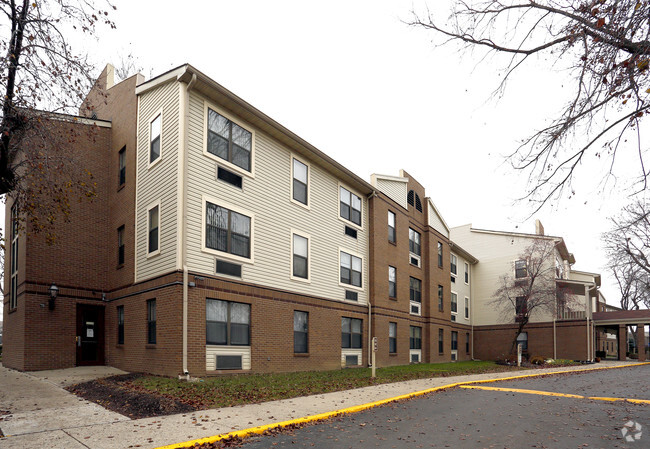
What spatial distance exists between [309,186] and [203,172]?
20.4 feet

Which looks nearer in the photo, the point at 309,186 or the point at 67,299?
the point at 67,299

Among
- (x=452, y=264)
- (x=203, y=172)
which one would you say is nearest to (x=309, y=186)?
(x=203, y=172)

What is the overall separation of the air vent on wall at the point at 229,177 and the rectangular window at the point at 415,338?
16.9 meters

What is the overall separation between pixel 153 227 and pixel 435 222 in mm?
21880

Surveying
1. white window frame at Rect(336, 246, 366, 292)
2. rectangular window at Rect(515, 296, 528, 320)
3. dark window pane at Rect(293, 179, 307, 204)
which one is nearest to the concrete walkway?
dark window pane at Rect(293, 179, 307, 204)

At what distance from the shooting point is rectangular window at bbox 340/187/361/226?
23422 millimetres

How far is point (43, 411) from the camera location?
32.6 feet

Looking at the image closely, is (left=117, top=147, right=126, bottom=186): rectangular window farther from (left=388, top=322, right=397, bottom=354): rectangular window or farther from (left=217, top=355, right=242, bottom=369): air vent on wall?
(left=388, top=322, right=397, bottom=354): rectangular window

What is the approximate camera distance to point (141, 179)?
17.0 meters

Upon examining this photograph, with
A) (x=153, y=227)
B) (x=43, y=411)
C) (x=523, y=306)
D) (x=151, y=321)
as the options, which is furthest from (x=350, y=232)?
(x=523, y=306)

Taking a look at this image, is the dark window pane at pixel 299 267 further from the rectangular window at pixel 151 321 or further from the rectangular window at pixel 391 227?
the rectangular window at pixel 391 227

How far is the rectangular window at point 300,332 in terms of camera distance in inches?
749

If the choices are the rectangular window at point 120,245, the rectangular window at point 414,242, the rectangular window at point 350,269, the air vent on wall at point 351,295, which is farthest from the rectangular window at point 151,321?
the rectangular window at point 414,242

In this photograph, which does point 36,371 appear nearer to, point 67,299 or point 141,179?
point 67,299
